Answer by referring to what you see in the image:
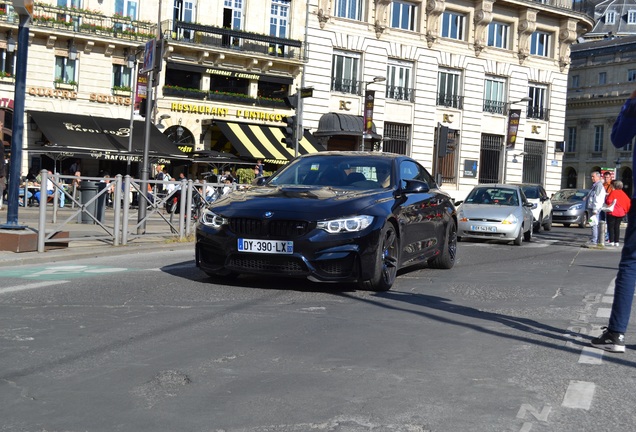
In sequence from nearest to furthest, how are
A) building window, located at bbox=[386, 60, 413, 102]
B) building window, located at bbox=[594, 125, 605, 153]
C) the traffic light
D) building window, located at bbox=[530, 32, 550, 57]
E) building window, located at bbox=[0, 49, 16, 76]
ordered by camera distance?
the traffic light, building window, located at bbox=[0, 49, 16, 76], building window, located at bbox=[386, 60, 413, 102], building window, located at bbox=[530, 32, 550, 57], building window, located at bbox=[594, 125, 605, 153]

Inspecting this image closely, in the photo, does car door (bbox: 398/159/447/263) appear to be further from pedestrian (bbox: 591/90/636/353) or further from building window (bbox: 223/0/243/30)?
building window (bbox: 223/0/243/30)

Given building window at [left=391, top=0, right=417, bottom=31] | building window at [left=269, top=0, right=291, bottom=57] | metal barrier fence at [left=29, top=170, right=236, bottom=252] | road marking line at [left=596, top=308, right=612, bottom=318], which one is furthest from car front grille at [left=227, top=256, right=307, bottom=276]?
building window at [left=391, top=0, right=417, bottom=31]

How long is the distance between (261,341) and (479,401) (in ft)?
6.55

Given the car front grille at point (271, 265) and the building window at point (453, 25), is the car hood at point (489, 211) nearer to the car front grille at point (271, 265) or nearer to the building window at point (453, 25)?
the car front grille at point (271, 265)

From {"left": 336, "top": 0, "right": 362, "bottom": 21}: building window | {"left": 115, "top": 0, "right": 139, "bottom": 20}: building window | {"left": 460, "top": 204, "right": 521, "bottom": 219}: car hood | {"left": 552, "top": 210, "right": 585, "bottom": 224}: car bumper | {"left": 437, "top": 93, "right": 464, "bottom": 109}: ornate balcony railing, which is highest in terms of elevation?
{"left": 336, "top": 0, "right": 362, "bottom": 21}: building window

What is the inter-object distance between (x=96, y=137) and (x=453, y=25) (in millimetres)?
21760

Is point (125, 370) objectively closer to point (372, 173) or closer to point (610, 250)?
point (372, 173)

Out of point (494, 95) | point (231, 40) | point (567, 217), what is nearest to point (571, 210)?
point (567, 217)

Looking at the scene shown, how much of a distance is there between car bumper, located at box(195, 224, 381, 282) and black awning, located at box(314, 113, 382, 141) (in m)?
33.2

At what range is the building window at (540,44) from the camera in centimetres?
5209

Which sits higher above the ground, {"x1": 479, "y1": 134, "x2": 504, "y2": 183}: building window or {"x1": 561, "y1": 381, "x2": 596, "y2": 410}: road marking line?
{"x1": 479, "y1": 134, "x2": 504, "y2": 183}: building window

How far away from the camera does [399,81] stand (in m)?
46.1

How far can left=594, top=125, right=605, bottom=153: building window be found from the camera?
281 feet

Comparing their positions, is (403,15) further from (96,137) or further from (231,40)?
(96,137)
